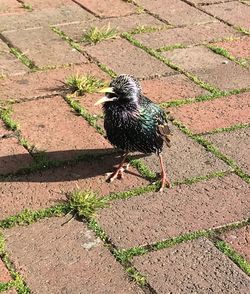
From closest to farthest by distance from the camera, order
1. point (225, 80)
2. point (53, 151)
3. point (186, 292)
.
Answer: point (186, 292)
point (53, 151)
point (225, 80)

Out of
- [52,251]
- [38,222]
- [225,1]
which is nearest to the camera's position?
[52,251]

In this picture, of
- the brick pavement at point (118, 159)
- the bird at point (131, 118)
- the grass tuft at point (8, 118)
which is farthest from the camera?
the grass tuft at point (8, 118)

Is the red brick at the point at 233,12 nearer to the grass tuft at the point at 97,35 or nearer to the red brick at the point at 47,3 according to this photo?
the grass tuft at the point at 97,35

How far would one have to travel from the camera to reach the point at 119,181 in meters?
4.45

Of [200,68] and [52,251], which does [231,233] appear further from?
[200,68]

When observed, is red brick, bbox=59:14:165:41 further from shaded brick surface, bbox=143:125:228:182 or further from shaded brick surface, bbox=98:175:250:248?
shaded brick surface, bbox=98:175:250:248

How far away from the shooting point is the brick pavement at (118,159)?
3.62m

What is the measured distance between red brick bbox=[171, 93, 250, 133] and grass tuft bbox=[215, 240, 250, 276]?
58.5 inches

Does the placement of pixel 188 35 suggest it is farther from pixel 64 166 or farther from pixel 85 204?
pixel 85 204

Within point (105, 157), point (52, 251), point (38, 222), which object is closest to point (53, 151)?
point (105, 157)

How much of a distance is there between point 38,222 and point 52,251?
1.00ft

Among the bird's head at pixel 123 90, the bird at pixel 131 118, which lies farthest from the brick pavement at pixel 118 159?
the bird's head at pixel 123 90

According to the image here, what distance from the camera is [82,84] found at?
18.3 ft

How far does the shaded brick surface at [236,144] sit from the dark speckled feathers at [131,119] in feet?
2.40
